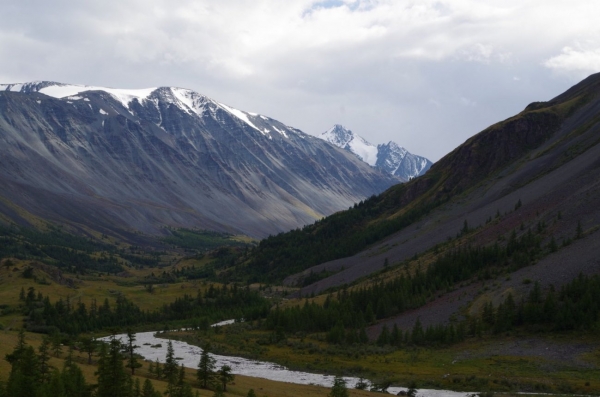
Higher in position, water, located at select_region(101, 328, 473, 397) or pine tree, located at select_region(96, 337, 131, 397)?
pine tree, located at select_region(96, 337, 131, 397)

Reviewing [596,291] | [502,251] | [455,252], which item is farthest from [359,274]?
[596,291]

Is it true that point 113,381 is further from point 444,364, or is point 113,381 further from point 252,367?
point 444,364

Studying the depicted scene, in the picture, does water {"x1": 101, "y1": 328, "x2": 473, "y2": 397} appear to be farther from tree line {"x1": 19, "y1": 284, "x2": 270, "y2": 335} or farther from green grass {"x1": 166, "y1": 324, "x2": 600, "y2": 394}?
tree line {"x1": 19, "y1": 284, "x2": 270, "y2": 335}

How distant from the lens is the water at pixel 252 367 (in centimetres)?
8744

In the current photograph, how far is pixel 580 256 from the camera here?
122750mm

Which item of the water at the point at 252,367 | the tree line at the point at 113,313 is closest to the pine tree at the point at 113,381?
the water at the point at 252,367

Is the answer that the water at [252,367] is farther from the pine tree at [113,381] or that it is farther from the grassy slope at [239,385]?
the pine tree at [113,381]

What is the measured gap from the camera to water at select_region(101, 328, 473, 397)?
87.4 metres

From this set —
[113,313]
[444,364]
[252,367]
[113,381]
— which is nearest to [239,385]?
[252,367]

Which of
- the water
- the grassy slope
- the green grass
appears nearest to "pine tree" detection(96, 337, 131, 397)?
the grassy slope

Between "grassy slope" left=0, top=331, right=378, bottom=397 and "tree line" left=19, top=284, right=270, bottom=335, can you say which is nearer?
"grassy slope" left=0, top=331, right=378, bottom=397

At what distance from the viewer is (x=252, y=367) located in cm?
10744

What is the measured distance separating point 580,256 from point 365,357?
1880 inches

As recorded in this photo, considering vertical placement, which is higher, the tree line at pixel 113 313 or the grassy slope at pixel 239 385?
the tree line at pixel 113 313
